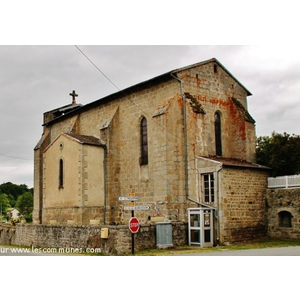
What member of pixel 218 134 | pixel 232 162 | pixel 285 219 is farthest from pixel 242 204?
pixel 218 134

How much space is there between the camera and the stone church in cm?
2220

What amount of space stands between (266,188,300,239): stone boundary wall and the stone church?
0.44 m

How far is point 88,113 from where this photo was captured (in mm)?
31906

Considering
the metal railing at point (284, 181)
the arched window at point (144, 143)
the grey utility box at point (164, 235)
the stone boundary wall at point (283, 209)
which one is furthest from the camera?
the arched window at point (144, 143)

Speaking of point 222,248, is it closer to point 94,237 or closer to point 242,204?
point 242,204

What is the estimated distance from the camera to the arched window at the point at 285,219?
72.2ft

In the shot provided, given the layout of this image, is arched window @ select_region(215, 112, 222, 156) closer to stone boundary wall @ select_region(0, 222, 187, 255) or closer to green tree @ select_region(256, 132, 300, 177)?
green tree @ select_region(256, 132, 300, 177)

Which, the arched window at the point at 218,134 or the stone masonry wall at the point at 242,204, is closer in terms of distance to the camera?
the stone masonry wall at the point at 242,204

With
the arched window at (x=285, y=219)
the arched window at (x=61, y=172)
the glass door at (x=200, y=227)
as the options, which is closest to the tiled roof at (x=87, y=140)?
the arched window at (x=61, y=172)

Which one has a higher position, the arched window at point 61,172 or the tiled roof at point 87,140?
the tiled roof at point 87,140

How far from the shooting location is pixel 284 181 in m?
22.7

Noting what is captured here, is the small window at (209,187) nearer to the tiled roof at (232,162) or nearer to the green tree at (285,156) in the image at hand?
the tiled roof at (232,162)

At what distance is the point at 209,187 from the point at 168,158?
2.97 m

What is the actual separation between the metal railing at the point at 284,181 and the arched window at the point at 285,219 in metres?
1.46
